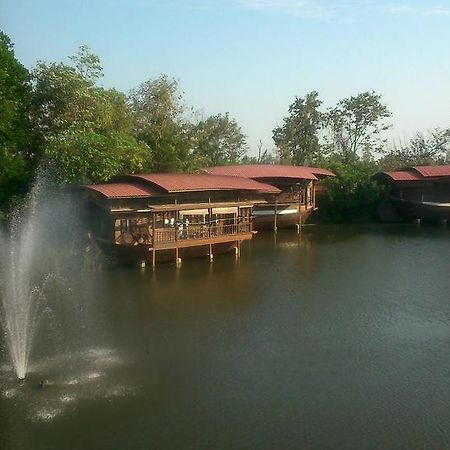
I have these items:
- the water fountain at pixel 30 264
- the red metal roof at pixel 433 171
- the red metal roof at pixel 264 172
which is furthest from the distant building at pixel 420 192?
the water fountain at pixel 30 264

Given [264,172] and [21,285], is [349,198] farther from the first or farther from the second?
[21,285]

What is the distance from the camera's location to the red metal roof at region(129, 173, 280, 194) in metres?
24.9

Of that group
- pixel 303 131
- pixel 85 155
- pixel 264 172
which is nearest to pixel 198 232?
pixel 85 155

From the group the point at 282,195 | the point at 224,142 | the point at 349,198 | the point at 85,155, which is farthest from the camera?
the point at 224,142

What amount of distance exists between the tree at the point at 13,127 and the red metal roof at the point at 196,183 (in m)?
5.47

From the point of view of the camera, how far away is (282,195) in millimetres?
37344

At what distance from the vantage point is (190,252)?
84.7ft

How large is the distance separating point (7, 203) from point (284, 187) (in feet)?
58.5

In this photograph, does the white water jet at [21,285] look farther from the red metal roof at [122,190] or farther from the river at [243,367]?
the red metal roof at [122,190]

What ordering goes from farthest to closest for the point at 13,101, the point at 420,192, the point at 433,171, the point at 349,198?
the point at 349,198 < the point at 420,192 < the point at 433,171 < the point at 13,101

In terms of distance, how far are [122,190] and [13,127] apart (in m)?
8.00

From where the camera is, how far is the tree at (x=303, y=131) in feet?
187

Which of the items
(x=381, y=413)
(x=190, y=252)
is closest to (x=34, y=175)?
(x=190, y=252)

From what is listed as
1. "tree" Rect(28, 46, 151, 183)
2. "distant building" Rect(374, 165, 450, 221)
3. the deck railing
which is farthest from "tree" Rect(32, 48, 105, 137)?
"distant building" Rect(374, 165, 450, 221)
